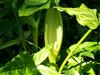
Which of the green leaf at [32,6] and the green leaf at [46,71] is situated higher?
the green leaf at [32,6]

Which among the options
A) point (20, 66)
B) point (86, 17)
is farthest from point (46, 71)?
point (86, 17)

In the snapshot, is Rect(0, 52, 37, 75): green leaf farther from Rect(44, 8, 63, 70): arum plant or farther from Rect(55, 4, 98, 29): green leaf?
Rect(55, 4, 98, 29): green leaf

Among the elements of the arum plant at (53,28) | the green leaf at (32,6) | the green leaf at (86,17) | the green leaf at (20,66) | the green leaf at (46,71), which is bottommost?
the green leaf at (46,71)

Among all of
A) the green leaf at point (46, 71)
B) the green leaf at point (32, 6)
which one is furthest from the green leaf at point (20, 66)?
the green leaf at point (32, 6)

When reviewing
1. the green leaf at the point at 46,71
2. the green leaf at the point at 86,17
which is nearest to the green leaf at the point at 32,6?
the green leaf at the point at 86,17

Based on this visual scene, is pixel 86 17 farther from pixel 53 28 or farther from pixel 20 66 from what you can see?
pixel 20 66

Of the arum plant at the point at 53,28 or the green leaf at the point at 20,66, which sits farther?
the arum plant at the point at 53,28

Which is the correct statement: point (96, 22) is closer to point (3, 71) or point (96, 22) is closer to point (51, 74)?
point (51, 74)

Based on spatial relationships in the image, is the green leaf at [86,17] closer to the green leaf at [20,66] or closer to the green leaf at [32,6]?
the green leaf at [32,6]

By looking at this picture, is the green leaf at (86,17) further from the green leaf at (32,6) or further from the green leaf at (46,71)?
the green leaf at (46,71)
